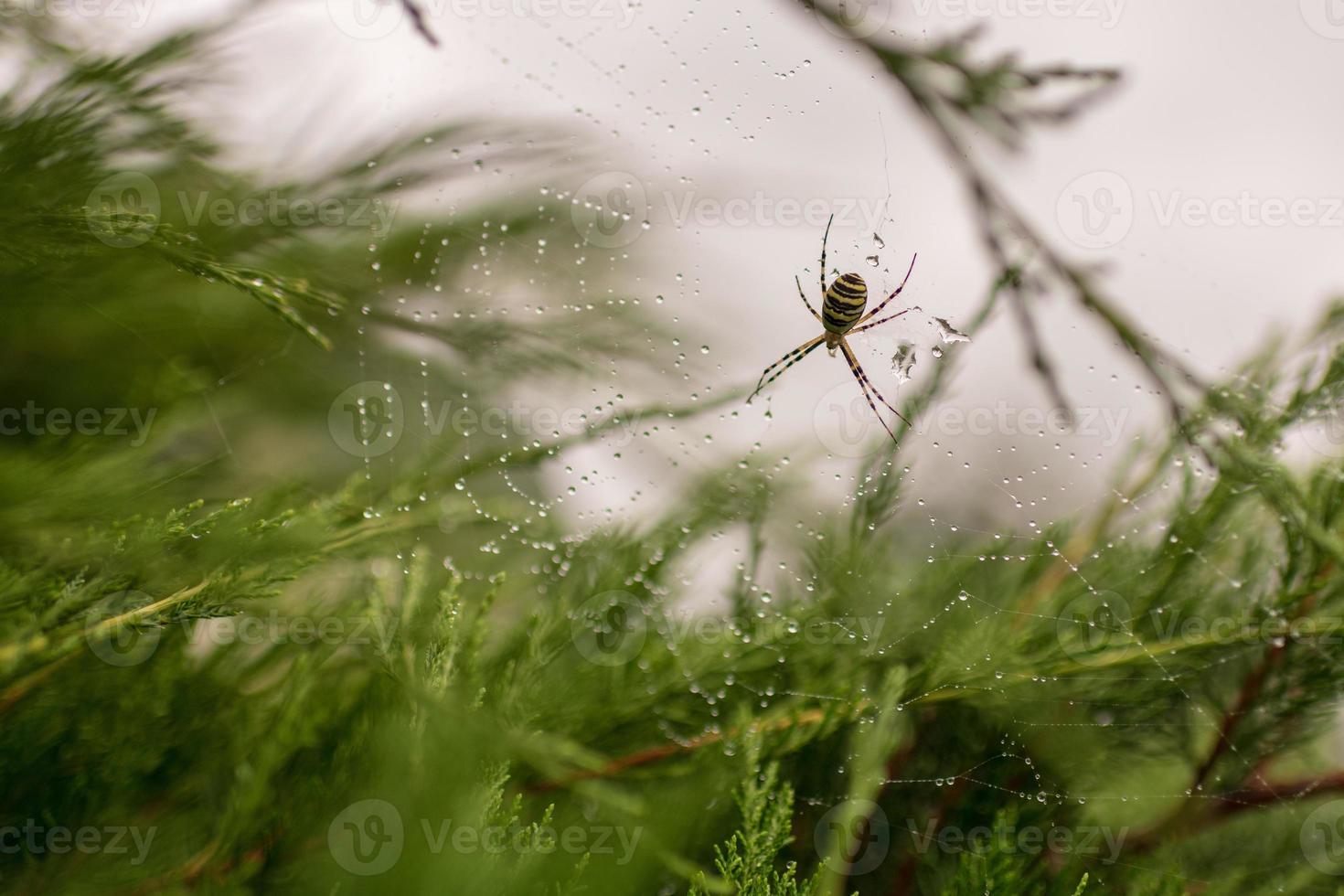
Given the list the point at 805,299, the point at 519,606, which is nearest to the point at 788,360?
the point at 805,299

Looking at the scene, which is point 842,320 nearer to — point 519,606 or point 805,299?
point 805,299

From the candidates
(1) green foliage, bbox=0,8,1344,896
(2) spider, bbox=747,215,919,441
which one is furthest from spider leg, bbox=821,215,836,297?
(1) green foliage, bbox=0,8,1344,896

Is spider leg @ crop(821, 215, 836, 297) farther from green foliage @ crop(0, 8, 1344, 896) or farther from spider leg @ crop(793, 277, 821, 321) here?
green foliage @ crop(0, 8, 1344, 896)

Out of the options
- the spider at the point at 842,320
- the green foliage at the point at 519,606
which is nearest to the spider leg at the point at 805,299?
the spider at the point at 842,320

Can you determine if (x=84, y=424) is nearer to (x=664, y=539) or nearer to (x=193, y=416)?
(x=193, y=416)

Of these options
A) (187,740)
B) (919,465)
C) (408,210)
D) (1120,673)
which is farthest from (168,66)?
(1120,673)

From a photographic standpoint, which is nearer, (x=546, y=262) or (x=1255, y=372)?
(x=1255, y=372)

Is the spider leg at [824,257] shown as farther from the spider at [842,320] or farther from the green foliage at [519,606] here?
the green foliage at [519,606]
